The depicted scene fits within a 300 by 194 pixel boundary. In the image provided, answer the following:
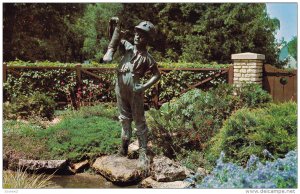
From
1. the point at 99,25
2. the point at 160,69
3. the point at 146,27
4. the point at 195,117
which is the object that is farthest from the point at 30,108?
the point at 99,25

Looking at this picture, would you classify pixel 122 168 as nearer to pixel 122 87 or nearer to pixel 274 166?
pixel 122 87

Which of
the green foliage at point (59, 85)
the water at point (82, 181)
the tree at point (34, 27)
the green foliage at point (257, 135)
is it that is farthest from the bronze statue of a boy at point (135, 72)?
the tree at point (34, 27)

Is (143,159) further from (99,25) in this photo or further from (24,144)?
(99,25)

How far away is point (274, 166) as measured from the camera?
480 cm

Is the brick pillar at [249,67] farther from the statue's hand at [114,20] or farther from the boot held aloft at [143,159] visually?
the statue's hand at [114,20]

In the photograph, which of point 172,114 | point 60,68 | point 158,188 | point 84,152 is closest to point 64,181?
point 84,152

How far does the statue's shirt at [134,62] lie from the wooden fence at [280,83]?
21.4ft

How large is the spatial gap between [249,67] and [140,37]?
6.71 metres

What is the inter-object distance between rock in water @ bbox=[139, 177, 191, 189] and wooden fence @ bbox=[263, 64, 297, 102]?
6.56 metres

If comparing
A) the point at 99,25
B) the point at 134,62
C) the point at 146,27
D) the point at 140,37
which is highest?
the point at 99,25

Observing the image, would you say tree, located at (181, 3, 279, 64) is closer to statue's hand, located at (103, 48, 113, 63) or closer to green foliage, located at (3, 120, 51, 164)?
green foliage, located at (3, 120, 51, 164)

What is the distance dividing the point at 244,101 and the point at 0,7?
5.30 metres

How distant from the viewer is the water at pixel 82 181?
6.13 meters

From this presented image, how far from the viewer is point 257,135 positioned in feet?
19.4
